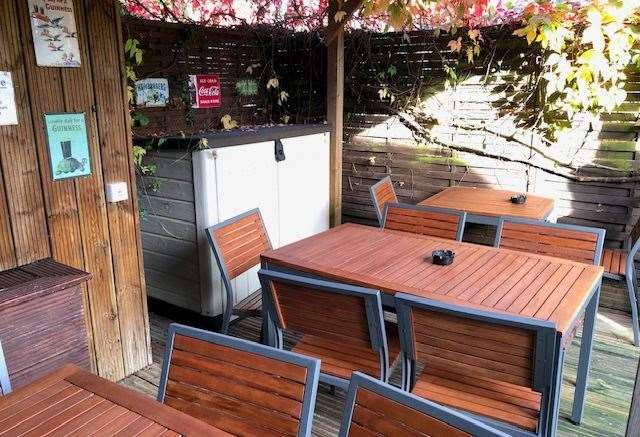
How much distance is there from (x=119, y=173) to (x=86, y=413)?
1585 mm

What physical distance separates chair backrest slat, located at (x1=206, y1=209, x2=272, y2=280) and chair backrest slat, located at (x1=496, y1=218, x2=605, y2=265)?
142 centimetres

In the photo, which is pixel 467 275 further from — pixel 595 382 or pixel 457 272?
pixel 595 382

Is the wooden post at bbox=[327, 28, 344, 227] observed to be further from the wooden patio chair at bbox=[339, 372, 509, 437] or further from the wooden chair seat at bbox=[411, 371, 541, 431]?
the wooden patio chair at bbox=[339, 372, 509, 437]

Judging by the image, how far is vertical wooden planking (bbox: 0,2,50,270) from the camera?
2135 millimetres

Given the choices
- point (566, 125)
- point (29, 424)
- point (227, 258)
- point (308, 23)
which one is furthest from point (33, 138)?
point (566, 125)

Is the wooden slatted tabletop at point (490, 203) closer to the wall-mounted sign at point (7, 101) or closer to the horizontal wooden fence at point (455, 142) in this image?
the horizontal wooden fence at point (455, 142)

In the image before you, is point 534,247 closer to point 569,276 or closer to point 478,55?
point 569,276

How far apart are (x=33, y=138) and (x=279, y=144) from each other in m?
1.77

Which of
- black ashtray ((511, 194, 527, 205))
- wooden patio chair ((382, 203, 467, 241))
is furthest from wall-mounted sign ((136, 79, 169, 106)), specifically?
black ashtray ((511, 194, 527, 205))

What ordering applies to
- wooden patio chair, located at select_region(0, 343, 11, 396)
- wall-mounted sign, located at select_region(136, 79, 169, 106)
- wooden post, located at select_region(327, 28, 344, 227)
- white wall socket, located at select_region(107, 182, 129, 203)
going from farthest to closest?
wooden post, located at select_region(327, 28, 344, 227) → wall-mounted sign, located at select_region(136, 79, 169, 106) → white wall socket, located at select_region(107, 182, 129, 203) → wooden patio chair, located at select_region(0, 343, 11, 396)

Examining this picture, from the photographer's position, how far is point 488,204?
392 centimetres

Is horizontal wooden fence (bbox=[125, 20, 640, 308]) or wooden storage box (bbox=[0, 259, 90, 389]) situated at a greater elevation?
horizontal wooden fence (bbox=[125, 20, 640, 308])

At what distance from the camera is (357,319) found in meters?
1.94

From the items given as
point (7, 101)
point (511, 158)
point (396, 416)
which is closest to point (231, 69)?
point (7, 101)
